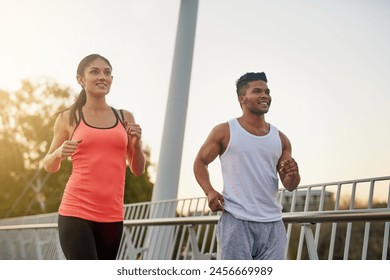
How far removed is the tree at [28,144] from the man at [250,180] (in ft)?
4.78

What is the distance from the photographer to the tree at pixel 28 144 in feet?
13.2

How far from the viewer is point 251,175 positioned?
2.30 metres

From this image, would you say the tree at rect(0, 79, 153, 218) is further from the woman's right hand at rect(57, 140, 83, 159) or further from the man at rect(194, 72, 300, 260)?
the man at rect(194, 72, 300, 260)

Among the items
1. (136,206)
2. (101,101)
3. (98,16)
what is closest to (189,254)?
(136,206)

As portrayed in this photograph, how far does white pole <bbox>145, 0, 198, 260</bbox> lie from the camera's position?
4598mm

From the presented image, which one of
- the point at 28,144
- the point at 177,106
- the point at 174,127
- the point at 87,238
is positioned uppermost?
the point at 177,106

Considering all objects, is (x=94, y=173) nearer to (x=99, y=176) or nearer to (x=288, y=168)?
(x=99, y=176)

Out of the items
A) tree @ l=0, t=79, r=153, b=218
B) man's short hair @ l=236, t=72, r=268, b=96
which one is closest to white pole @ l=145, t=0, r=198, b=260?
tree @ l=0, t=79, r=153, b=218

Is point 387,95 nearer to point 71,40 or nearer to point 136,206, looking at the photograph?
point 71,40

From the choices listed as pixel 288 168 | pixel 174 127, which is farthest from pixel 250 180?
pixel 174 127

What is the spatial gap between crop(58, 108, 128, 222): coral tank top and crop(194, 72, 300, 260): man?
1.00ft

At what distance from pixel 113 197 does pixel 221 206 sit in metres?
0.40

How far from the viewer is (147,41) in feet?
14.4

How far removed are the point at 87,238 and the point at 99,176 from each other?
9.2 inches
